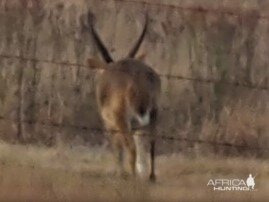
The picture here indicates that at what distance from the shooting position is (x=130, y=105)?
2.29 meters

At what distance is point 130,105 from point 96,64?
0.49 feet

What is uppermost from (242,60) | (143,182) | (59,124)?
(242,60)

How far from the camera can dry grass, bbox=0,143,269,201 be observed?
7.49ft

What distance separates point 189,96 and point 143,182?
0.26 metres

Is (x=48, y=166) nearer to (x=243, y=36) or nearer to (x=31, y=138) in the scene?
(x=31, y=138)

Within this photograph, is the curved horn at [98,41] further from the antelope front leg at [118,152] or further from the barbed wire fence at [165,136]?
the antelope front leg at [118,152]

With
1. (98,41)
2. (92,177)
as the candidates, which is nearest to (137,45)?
(98,41)

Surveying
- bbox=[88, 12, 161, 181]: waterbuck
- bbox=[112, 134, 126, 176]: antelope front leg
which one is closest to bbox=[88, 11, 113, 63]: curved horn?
bbox=[88, 12, 161, 181]: waterbuck

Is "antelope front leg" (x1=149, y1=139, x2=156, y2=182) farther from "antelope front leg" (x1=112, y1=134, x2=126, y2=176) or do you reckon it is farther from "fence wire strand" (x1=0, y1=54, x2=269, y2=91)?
"fence wire strand" (x1=0, y1=54, x2=269, y2=91)

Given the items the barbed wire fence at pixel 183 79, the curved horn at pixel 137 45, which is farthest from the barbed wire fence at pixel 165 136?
the curved horn at pixel 137 45

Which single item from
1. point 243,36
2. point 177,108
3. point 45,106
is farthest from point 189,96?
point 45,106

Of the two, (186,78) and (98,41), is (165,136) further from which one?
(98,41)

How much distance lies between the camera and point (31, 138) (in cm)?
231

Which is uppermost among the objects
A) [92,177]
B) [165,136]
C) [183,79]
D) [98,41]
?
[98,41]
